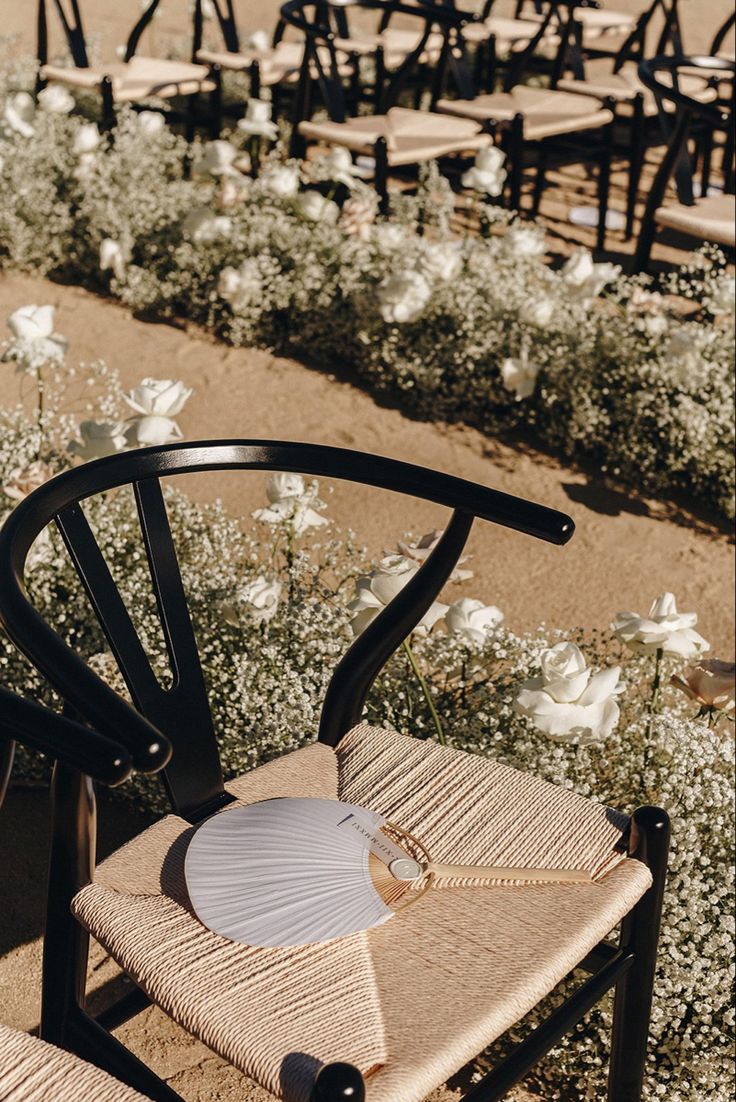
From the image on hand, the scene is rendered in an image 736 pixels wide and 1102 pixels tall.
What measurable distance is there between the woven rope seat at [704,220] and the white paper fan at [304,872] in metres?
3.12

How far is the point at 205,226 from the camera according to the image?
4.18 metres

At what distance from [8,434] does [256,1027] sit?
2.03 meters

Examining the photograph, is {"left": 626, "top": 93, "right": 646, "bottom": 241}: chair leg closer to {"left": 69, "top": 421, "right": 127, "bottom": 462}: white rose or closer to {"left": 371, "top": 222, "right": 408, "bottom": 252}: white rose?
{"left": 371, "top": 222, "right": 408, "bottom": 252}: white rose

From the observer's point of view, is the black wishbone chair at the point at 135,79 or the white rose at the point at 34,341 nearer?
the white rose at the point at 34,341

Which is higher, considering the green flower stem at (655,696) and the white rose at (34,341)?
the white rose at (34,341)

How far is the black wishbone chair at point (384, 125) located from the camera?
4.61 metres

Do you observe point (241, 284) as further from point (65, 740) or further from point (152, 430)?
point (65, 740)

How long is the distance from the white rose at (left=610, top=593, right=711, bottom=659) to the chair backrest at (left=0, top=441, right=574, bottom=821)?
17.9 inches

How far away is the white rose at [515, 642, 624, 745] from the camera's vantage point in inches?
66.4

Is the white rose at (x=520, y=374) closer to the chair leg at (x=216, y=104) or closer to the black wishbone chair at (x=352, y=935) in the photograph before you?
the black wishbone chair at (x=352, y=935)

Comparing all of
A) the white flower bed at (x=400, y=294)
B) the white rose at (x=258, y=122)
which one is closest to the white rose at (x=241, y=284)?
the white flower bed at (x=400, y=294)

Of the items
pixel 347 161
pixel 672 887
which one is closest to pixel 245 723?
pixel 672 887

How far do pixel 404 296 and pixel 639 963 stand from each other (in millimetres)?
2652

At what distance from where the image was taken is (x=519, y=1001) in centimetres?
115
